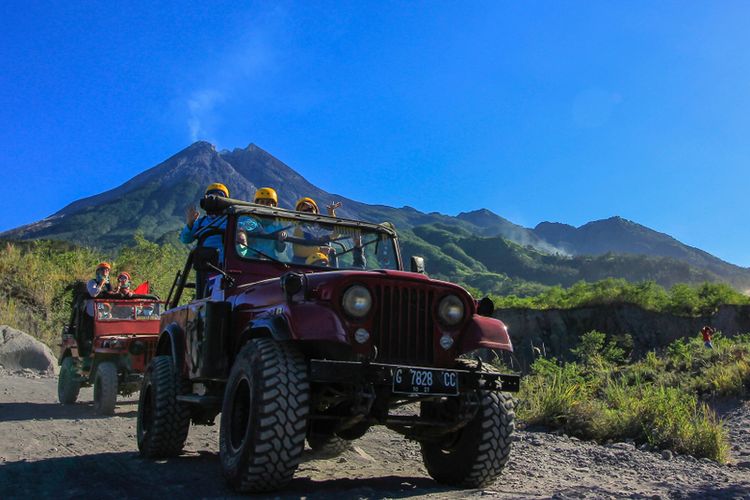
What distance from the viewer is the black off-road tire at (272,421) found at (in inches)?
166

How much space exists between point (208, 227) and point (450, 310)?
110 inches

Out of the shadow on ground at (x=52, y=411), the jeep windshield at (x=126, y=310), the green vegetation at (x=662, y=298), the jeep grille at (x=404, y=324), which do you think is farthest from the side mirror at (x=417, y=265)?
the green vegetation at (x=662, y=298)

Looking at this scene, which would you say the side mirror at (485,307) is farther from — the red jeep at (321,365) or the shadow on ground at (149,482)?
the shadow on ground at (149,482)

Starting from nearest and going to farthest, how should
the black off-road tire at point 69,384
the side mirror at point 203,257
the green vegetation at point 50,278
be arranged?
the side mirror at point 203,257
the black off-road tire at point 69,384
the green vegetation at point 50,278

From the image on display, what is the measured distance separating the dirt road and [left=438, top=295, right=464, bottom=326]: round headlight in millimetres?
1213

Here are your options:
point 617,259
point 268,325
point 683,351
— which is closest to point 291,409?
point 268,325

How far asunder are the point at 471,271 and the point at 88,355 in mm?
156657

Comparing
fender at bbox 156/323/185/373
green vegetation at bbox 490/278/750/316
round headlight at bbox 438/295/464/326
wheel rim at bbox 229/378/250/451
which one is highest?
green vegetation at bbox 490/278/750/316

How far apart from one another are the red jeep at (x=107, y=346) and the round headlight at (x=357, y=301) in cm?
646

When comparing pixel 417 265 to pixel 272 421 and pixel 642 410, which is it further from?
pixel 642 410

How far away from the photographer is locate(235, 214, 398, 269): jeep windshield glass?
20.1ft

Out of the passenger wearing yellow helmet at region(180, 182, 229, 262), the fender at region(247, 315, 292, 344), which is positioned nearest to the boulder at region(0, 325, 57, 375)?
the passenger wearing yellow helmet at region(180, 182, 229, 262)

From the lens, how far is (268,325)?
467 centimetres

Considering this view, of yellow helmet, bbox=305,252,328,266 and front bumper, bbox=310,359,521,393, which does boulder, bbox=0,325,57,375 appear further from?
front bumper, bbox=310,359,521,393
